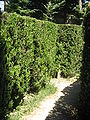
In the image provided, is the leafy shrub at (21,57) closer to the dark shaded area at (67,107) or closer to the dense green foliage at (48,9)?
the dark shaded area at (67,107)

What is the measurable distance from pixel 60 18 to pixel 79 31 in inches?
597

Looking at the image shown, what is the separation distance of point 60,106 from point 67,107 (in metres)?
0.26

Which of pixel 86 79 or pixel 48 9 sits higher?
pixel 48 9

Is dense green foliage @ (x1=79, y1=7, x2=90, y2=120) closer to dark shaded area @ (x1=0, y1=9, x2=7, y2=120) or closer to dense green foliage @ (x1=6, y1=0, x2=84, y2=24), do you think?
dark shaded area @ (x1=0, y1=9, x2=7, y2=120)

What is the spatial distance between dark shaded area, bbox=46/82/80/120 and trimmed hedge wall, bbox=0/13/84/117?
97 cm

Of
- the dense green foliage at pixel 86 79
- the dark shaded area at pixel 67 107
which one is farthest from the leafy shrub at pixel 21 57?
the dense green foliage at pixel 86 79

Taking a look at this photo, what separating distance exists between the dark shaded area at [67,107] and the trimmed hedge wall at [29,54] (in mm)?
967

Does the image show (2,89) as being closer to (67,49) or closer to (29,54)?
(29,54)

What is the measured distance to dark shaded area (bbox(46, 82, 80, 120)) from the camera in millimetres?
5659

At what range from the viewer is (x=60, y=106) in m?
6.57

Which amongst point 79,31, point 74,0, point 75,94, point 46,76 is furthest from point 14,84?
point 74,0

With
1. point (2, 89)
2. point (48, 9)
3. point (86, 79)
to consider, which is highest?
point (48, 9)

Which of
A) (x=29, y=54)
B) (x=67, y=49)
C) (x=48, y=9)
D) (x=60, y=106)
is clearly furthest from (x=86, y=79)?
(x=48, y=9)

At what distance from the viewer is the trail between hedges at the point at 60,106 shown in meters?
5.70
